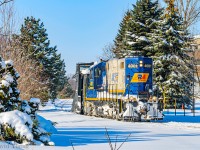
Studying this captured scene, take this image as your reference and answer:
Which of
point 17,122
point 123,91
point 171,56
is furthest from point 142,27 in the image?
point 17,122

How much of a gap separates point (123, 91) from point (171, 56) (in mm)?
13956

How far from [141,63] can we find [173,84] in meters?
13.0

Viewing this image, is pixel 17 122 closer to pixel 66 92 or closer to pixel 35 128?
pixel 35 128

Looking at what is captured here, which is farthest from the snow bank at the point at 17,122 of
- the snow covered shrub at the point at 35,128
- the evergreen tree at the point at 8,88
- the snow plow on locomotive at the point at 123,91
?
the snow plow on locomotive at the point at 123,91

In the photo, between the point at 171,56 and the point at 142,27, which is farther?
the point at 142,27

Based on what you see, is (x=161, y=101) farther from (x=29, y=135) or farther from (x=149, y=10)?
(x=149, y=10)

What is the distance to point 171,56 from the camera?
111 feet

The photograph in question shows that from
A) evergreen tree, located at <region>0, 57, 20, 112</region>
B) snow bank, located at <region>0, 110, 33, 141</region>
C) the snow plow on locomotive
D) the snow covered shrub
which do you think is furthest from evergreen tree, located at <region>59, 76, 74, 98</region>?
snow bank, located at <region>0, 110, 33, 141</region>

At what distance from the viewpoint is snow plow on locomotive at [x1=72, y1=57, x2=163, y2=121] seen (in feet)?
66.1

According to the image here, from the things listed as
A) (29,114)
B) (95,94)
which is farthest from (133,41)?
(29,114)

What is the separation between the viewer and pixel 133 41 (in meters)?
38.1

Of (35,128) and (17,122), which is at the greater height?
(17,122)

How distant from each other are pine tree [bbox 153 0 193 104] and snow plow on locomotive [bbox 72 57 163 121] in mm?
10957

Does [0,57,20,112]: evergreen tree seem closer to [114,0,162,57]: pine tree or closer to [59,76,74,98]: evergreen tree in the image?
[114,0,162,57]: pine tree
